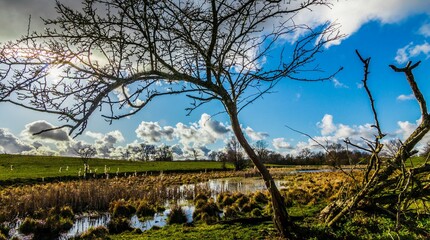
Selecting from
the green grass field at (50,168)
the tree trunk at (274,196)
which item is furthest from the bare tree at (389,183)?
the green grass field at (50,168)

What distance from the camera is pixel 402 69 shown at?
489 cm

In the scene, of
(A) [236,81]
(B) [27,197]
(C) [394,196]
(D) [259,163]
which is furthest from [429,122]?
(B) [27,197]

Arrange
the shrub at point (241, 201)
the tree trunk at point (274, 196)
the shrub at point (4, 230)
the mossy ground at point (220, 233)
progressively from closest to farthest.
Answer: the tree trunk at point (274, 196), the mossy ground at point (220, 233), the shrub at point (4, 230), the shrub at point (241, 201)

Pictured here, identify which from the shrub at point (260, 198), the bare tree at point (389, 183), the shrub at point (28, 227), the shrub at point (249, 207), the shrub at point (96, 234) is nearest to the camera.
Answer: the bare tree at point (389, 183)

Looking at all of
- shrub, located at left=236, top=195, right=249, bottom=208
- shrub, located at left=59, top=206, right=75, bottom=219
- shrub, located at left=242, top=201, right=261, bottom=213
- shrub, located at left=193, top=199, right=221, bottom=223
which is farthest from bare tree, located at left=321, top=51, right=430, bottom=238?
shrub, located at left=59, top=206, right=75, bottom=219

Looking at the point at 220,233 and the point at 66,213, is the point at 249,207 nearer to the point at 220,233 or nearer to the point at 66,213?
the point at 220,233

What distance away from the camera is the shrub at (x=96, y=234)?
9906 mm

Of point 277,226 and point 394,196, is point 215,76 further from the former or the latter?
point 394,196

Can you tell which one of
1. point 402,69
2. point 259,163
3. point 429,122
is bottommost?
point 259,163

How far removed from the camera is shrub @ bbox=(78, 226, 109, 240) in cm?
991

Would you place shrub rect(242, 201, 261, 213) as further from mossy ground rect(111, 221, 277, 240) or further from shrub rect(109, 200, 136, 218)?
shrub rect(109, 200, 136, 218)

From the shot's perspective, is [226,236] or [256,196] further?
[256,196]

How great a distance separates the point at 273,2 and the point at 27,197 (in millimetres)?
15531

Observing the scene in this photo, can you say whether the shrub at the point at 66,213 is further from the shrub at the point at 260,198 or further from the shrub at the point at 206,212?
the shrub at the point at 260,198
